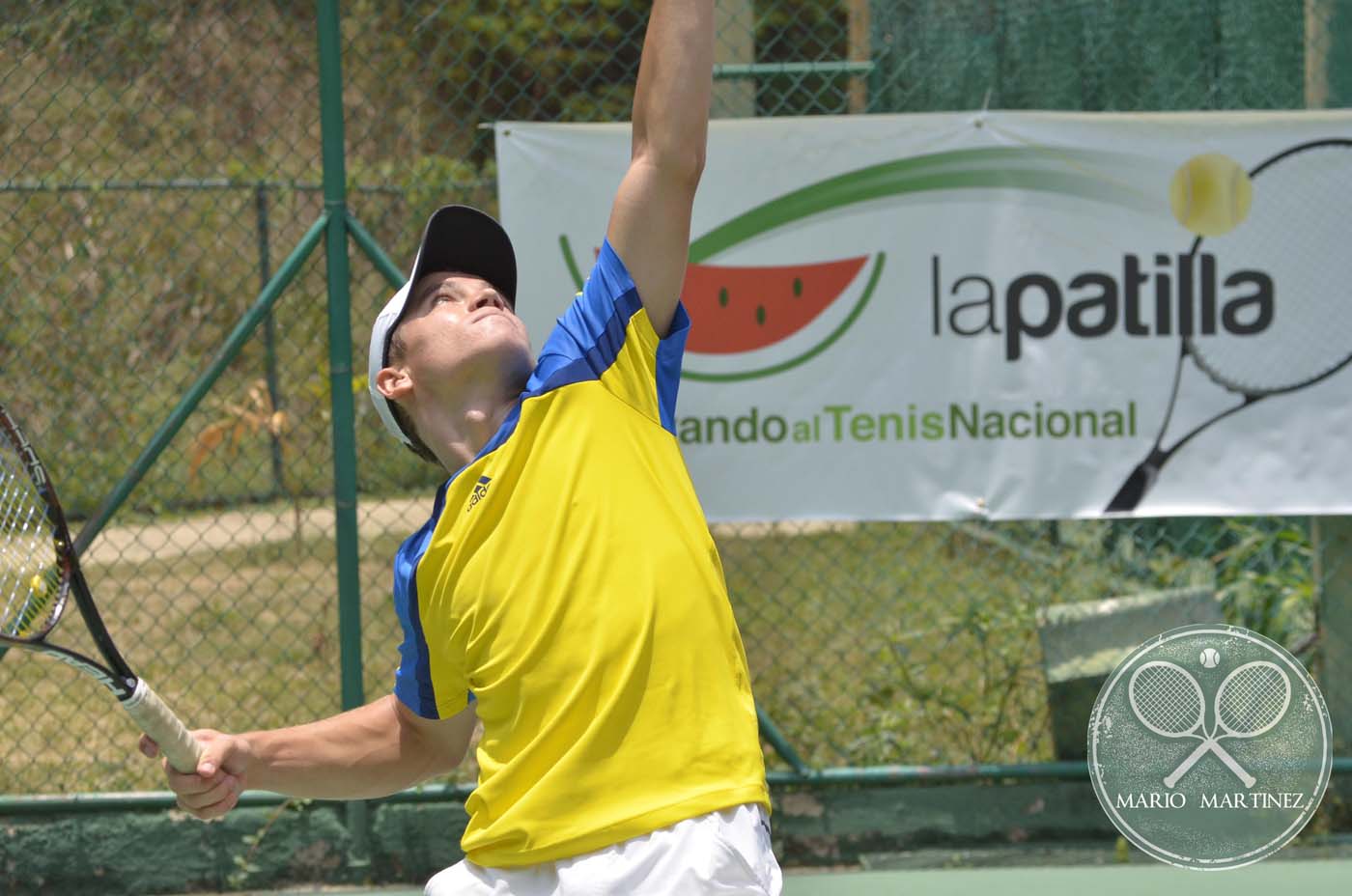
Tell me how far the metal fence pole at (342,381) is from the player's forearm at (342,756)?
202cm

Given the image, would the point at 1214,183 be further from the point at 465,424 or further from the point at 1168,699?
the point at 465,424

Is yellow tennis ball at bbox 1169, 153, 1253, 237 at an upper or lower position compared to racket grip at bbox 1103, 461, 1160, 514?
upper

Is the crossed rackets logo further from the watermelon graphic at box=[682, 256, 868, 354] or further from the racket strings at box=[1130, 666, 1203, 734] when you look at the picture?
the watermelon graphic at box=[682, 256, 868, 354]

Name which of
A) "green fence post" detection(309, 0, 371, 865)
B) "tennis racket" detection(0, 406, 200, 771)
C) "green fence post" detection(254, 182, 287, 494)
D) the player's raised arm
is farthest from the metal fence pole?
"green fence post" detection(254, 182, 287, 494)

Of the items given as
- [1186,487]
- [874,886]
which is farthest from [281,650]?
[1186,487]

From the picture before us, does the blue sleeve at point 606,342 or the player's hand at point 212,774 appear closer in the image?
the blue sleeve at point 606,342

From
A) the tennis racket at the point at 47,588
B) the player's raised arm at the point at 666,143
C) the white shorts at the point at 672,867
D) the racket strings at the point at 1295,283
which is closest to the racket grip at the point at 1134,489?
the racket strings at the point at 1295,283

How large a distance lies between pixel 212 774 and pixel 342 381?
7.33 ft

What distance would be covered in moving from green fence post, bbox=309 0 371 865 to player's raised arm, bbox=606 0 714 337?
236cm

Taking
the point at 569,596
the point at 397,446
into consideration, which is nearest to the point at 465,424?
the point at 569,596

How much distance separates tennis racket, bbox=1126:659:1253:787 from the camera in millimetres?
3619

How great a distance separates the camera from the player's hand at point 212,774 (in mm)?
2449

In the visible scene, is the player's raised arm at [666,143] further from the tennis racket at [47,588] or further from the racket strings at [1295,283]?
the racket strings at [1295,283]

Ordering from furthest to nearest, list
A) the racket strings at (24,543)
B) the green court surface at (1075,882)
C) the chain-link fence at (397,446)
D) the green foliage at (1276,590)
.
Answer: the green foliage at (1276,590), the chain-link fence at (397,446), the green court surface at (1075,882), the racket strings at (24,543)
